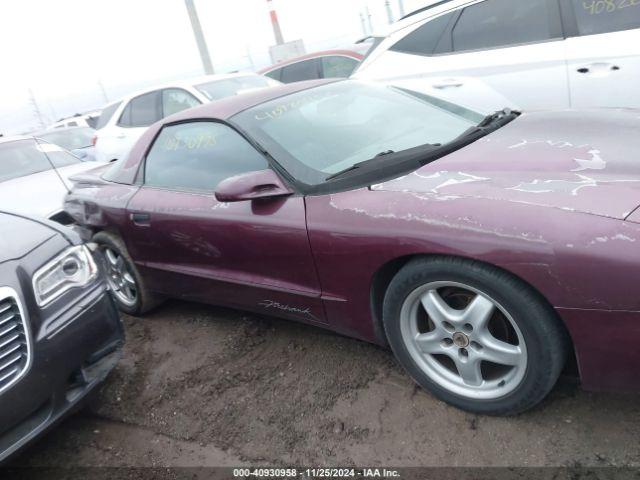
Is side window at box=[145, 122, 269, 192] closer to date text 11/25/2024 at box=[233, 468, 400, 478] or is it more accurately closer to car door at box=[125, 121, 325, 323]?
car door at box=[125, 121, 325, 323]

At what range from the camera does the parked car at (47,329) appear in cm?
211

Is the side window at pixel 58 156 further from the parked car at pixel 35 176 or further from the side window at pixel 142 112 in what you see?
the side window at pixel 142 112

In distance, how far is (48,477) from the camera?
2.35 meters

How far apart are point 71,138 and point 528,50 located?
8.43 metres

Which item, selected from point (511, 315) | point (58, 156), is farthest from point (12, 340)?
point (58, 156)

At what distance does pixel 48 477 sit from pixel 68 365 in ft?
1.79

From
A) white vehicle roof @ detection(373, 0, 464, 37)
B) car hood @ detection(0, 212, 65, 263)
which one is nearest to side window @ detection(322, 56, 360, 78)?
white vehicle roof @ detection(373, 0, 464, 37)

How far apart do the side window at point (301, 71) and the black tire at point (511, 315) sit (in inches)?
276

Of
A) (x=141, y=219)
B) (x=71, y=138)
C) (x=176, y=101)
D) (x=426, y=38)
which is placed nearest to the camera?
(x=141, y=219)

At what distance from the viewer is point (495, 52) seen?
433cm

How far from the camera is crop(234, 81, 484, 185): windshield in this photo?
100 inches

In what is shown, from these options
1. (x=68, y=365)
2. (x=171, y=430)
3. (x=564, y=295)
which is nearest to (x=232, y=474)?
(x=171, y=430)

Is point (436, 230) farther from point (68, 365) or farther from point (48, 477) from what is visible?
point (48, 477)

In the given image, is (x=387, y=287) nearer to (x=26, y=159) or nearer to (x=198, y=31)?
(x=26, y=159)
